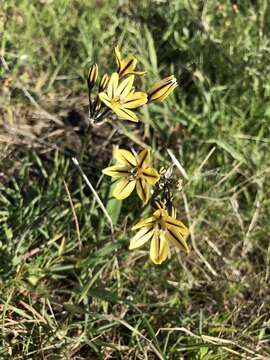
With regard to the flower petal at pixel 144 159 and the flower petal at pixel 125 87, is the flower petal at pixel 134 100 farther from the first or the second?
the flower petal at pixel 144 159

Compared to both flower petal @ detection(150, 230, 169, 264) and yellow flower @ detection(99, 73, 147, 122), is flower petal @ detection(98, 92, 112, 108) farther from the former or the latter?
flower petal @ detection(150, 230, 169, 264)

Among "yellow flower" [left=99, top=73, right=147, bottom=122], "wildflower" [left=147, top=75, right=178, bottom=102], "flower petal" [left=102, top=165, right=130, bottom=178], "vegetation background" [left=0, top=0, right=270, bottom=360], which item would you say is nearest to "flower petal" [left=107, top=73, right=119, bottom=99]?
"yellow flower" [left=99, top=73, right=147, bottom=122]

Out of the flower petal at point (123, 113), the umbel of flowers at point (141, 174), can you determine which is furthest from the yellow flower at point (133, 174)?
the flower petal at point (123, 113)

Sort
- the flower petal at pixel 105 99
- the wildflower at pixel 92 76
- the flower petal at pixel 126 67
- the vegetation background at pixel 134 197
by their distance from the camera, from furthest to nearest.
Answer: the vegetation background at pixel 134 197 → the flower petal at pixel 126 67 → the wildflower at pixel 92 76 → the flower petal at pixel 105 99

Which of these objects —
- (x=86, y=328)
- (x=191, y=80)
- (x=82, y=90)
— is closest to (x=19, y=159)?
(x=82, y=90)

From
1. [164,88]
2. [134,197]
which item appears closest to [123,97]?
[164,88]
